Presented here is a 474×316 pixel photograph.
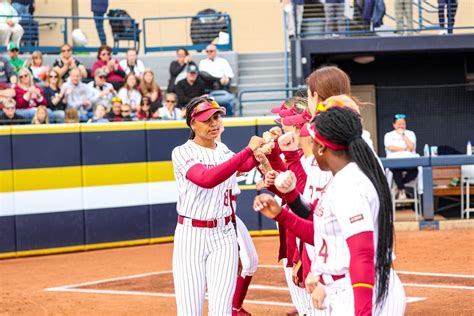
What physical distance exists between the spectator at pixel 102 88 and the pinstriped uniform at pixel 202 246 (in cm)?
937

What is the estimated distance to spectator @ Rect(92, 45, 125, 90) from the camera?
16.5 m

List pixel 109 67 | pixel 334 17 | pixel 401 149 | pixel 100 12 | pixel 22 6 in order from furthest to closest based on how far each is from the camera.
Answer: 1. pixel 100 12
2. pixel 22 6
3. pixel 334 17
4. pixel 109 67
5. pixel 401 149

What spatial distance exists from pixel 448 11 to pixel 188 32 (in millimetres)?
5983

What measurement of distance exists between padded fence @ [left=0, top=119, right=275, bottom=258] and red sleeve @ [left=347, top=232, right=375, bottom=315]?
34.1 feet

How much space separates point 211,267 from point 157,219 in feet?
27.7

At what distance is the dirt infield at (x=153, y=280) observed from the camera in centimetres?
941

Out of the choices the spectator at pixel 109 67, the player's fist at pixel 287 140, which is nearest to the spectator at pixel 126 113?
the spectator at pixel 109 67

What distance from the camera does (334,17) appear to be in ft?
59.7

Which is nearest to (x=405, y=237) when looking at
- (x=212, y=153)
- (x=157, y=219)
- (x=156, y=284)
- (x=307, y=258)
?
(x=157, y=219)

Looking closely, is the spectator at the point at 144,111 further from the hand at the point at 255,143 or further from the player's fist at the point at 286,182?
the player's fist at the point at 286,182

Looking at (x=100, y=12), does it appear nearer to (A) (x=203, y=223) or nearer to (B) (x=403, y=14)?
(B) (x=403, y=14)

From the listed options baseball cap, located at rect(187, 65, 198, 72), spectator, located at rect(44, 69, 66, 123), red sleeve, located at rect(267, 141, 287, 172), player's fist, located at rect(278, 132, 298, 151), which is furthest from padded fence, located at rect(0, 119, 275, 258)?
player's fist, located at rect(278, 132, 298, 151)

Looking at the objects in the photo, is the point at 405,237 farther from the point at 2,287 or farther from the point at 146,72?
the point at 2,287

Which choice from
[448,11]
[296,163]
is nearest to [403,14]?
[448,11]
